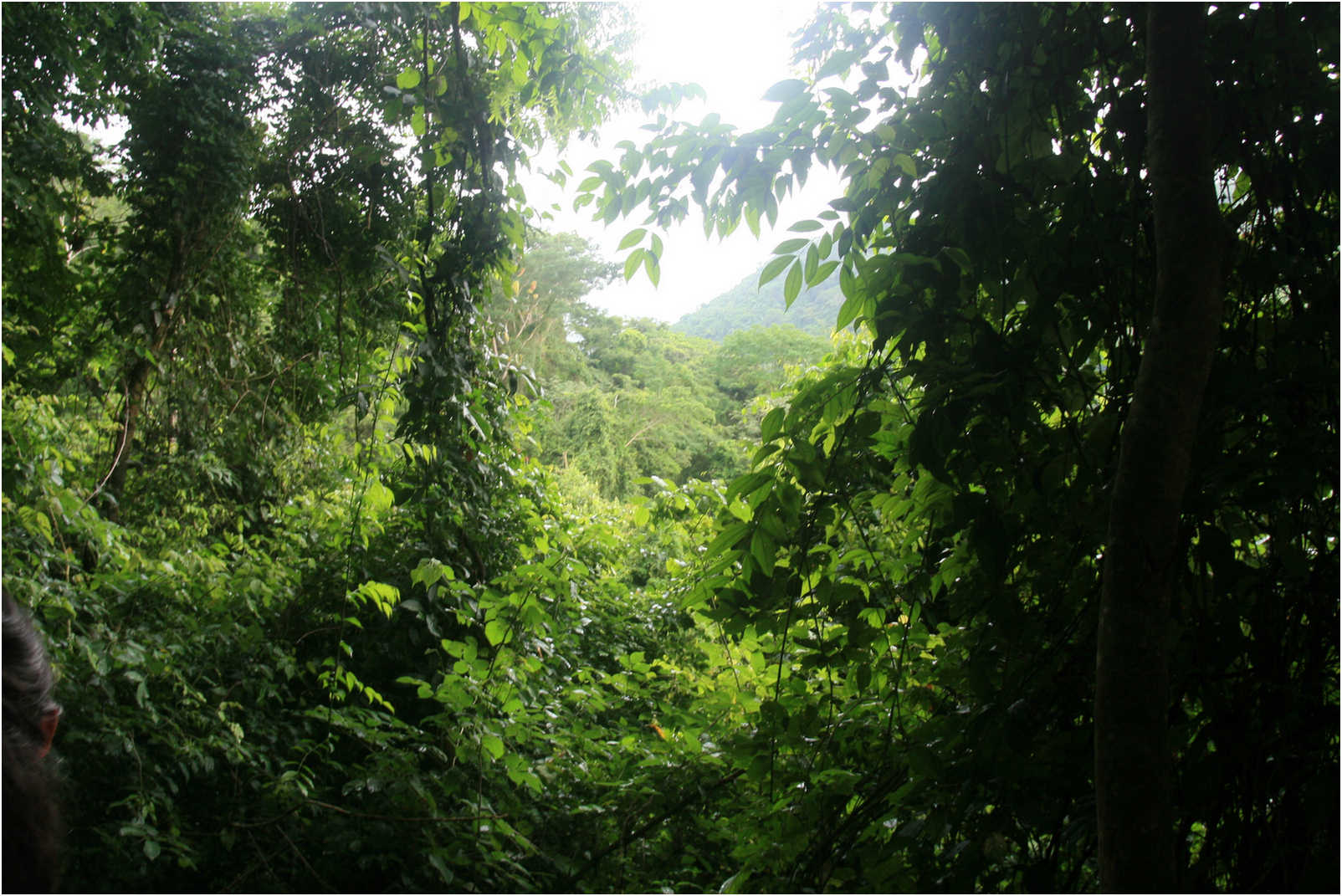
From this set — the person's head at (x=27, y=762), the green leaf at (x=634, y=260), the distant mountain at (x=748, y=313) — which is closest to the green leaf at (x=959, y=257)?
the green leaf at (x=634, y=260)

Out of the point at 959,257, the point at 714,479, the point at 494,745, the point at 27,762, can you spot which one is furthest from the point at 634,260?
the point at 714,479

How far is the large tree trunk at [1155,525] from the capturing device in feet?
2.25

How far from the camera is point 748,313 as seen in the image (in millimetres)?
15633

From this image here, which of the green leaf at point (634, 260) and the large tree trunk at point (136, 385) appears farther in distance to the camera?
the large tree trunk at point (136, 385)

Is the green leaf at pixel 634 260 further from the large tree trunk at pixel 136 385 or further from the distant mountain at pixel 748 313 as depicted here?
the distant mountain at pixel 748 313

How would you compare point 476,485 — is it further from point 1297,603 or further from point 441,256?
point 1297,603

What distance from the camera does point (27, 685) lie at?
2.16 feet

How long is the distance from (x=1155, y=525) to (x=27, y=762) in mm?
993

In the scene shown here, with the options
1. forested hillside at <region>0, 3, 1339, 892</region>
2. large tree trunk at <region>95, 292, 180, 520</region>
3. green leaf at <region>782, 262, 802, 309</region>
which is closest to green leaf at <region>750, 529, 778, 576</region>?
forested hillside at <region>0, 3, 1339, 892</region>

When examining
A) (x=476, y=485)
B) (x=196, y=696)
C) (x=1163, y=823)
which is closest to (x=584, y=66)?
(x=476, y=485)

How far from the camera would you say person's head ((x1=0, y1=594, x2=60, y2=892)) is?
0.61m

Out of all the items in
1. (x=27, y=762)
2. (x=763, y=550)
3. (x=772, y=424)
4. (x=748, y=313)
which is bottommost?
(x=27, y=762)

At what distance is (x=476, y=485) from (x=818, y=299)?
11023 millimetres

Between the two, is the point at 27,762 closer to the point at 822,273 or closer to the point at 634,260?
the point at 634,260
